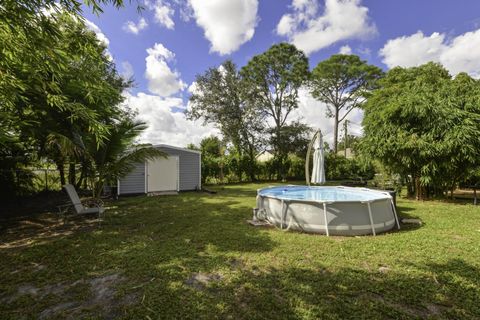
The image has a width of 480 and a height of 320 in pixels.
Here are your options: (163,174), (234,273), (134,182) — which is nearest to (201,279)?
(234,273)

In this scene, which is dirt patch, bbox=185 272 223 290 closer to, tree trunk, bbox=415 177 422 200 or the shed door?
the shed door

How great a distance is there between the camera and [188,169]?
13.2 metres

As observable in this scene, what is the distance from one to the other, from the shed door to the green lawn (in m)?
6.48

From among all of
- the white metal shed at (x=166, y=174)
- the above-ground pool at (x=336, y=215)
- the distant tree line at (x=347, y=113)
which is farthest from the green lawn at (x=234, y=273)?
the white metal shed at (x=166, y=174)

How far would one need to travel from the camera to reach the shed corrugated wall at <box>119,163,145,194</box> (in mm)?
11305

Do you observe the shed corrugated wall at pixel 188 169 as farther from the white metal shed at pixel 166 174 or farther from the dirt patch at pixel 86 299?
the dirt patch at pixel 86 299

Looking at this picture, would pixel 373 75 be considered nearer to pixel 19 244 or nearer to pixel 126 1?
pixel 126 1

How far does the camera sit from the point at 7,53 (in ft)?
8.52

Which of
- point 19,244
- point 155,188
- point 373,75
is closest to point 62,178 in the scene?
point 155,188

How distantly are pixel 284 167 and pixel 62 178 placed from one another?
601 inches

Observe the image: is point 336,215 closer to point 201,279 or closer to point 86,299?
point 201,279

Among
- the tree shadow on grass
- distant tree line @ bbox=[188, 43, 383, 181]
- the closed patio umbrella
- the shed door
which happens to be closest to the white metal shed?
the shed door

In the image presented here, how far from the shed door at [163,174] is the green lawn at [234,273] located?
6481 mm

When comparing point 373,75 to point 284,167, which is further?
point 373,75
